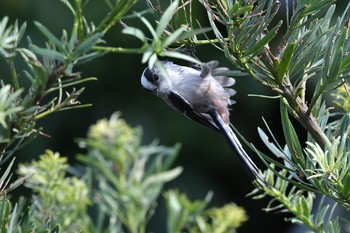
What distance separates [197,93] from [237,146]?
34cm

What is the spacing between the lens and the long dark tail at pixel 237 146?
1.14m

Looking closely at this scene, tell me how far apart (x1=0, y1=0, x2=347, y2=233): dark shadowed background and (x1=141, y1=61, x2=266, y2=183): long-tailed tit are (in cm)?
148

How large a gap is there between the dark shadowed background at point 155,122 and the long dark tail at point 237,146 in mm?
1659

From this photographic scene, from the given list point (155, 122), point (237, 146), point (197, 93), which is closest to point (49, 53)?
point (237, 146)

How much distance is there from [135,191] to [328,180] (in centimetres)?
22

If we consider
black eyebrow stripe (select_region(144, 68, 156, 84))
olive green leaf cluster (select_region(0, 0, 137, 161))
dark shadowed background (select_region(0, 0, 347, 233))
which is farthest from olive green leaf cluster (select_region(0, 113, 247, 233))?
dark shadowed background (select_region(0, 0, 347, 233))

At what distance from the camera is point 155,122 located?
3.44 metres

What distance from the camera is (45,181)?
85 centimetres

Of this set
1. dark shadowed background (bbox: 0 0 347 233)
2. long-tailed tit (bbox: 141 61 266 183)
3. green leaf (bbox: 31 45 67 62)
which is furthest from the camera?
dark shadowed background (bbox: 0 0 347 233)

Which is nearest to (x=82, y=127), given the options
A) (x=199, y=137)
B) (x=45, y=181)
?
(x=199, y=137)

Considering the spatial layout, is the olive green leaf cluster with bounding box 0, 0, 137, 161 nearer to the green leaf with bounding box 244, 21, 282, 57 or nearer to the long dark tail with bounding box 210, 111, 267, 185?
the green leaf with bounding box 244, 21, 282, 57

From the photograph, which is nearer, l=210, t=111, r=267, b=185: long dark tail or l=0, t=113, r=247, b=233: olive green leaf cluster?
l=0, t=113, r=247, b=233: olive green leaf cluster

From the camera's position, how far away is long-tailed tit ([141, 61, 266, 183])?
1.68m

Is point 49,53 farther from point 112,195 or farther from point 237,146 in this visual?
point 237,146
